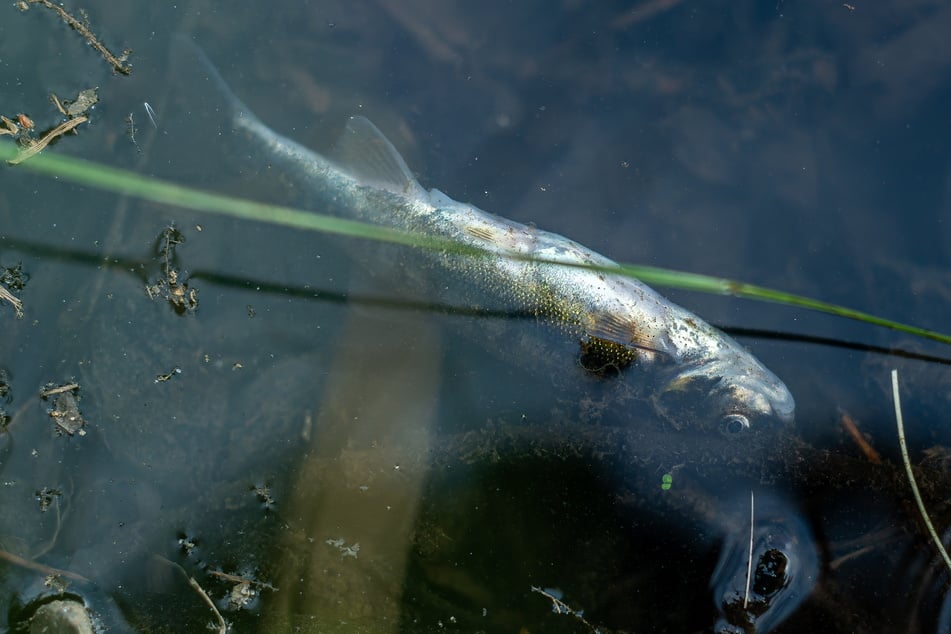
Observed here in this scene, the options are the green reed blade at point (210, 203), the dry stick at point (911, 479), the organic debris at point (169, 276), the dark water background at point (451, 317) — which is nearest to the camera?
the dry stick at point (911, 479)

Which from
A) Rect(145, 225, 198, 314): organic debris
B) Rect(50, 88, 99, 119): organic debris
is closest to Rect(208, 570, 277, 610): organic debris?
Rect(145, 225, 198, 314): organic debris

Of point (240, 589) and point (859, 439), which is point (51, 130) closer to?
point (240, 589)

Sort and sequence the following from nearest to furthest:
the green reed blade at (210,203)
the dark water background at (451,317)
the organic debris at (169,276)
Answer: the green reed blade at (210,203)
the dark water background at (451,317)
the organic debris at (169,276)

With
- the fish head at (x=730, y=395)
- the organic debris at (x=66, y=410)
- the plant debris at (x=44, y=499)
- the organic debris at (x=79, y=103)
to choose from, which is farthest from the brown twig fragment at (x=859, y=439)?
the organic debris at (x=79, y=103)

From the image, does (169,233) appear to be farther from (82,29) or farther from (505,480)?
(505,480)

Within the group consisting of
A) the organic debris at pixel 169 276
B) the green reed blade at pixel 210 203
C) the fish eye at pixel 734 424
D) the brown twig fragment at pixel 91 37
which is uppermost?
the brown twig fragment at pixel 91 37

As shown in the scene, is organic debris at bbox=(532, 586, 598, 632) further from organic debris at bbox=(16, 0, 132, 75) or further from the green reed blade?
organic debris at bbox=(16, 0, 132, 75)

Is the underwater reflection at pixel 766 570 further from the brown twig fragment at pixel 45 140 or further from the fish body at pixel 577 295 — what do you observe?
the brown twig fragment at pixel 45 140
